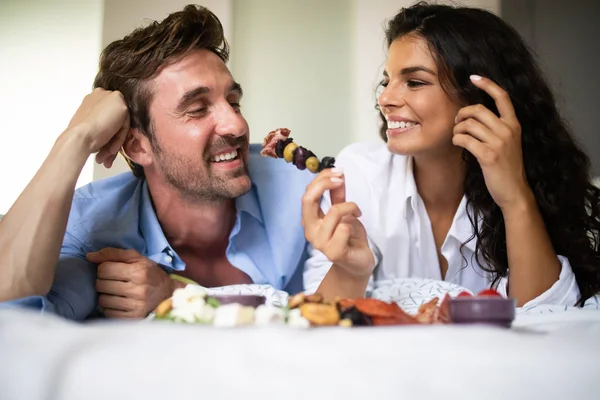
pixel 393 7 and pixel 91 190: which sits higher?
pixel 393 7

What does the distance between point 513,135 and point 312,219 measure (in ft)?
1.38

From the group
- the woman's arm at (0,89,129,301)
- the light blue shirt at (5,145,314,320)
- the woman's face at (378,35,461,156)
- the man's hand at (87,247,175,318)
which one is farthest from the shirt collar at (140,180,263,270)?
the woman's face at (378,35,461,156)

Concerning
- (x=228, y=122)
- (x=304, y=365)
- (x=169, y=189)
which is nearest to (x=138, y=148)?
(x=169, y=189)

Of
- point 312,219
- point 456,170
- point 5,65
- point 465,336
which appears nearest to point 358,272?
point 312,219

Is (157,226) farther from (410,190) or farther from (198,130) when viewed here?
(410,190)

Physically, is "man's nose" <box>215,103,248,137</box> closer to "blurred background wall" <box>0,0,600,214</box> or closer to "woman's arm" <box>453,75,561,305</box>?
"woman's arm" <box>453,75,561,305</box>

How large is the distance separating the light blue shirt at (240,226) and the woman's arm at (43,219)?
0.45 feet

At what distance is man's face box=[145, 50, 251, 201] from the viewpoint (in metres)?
1.17

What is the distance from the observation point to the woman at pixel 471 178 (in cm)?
110

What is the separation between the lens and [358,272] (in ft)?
3.34

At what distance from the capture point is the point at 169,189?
1254 mm

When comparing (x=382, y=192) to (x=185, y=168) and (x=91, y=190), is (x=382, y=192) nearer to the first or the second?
(x=185, y=168)

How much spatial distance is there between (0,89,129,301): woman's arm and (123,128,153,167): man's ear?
0.17 metres

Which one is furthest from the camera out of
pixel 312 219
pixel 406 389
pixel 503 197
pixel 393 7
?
pixel 393 7
